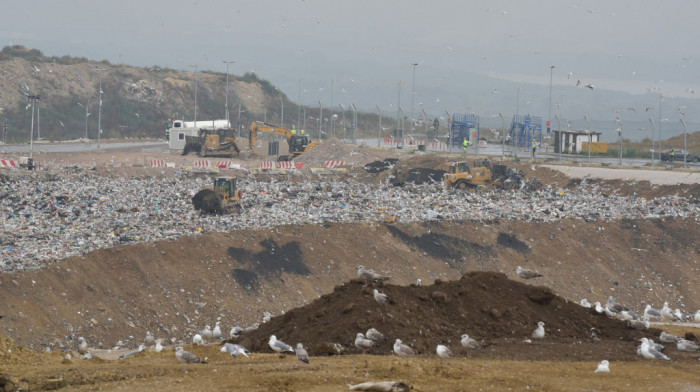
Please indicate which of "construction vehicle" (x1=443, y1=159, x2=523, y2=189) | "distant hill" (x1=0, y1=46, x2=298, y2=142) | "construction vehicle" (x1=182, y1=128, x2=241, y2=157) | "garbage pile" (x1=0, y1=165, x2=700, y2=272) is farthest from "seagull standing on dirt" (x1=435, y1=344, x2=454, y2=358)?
"distant hill" (x1=0, y1=46, x2=298, y2=142)

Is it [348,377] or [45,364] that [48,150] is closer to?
[45,364]

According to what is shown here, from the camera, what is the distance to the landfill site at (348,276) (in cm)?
1046

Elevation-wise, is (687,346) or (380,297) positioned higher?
(380,297)

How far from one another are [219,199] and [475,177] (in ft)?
39.5

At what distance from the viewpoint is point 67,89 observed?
74.1 meters

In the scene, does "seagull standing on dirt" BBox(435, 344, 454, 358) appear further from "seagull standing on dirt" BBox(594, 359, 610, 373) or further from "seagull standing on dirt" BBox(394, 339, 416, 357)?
"seagull standing on dirt" BBox(594, 359, 610, 373)

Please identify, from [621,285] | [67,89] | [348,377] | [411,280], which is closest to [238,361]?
[348,377]

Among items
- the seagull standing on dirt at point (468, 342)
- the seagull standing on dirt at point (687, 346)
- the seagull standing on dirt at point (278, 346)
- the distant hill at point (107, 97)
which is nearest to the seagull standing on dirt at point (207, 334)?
the seagull standing on dirt at point (278, 346)

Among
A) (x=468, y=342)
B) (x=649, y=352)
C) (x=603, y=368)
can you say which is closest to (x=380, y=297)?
(x=468, y=342)

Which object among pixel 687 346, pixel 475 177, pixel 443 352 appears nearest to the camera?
pixel 443 352

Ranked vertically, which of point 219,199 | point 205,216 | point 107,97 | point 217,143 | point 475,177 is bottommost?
point 205,216

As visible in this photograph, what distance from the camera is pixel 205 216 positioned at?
84.2ft

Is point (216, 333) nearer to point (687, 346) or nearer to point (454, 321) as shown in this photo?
point (454, 321)

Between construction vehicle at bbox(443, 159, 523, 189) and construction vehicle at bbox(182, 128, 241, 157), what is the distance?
15334 mm
